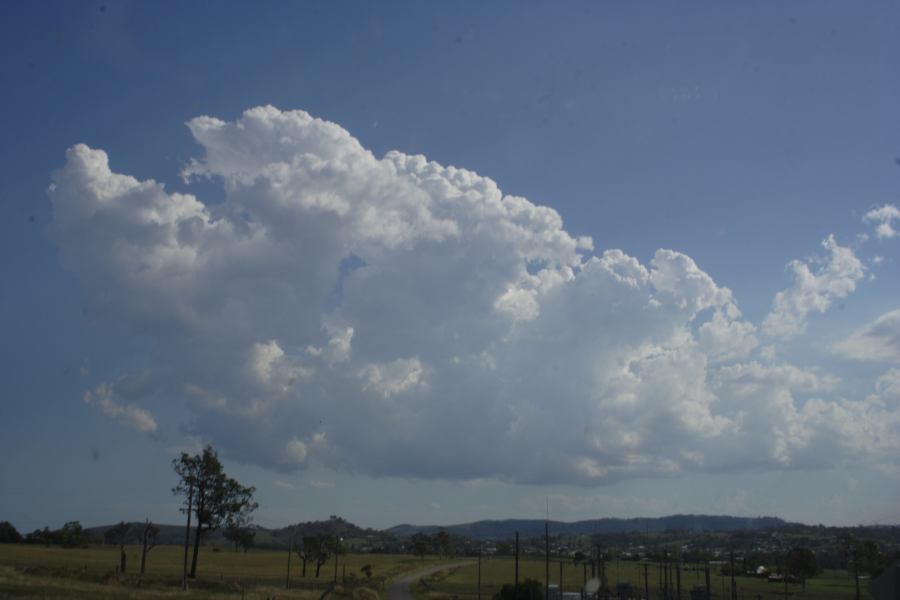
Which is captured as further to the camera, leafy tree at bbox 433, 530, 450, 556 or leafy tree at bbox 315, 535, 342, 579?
leafy tree at bbox 433, 530, 450, 556

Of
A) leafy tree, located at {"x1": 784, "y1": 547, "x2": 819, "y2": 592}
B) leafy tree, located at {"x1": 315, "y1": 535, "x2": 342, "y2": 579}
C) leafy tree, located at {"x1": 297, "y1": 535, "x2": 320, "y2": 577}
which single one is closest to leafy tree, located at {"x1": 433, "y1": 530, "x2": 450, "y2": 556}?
leafy tree, located at {"x1": 315, "y1": 535, "x2": 342, "y2": 579}

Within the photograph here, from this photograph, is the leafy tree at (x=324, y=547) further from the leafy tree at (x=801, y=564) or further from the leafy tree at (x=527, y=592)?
the leafy tree at (x=801, y=564)

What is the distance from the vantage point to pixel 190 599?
4303cm

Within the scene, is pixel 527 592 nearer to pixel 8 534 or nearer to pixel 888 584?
pixel 888 584

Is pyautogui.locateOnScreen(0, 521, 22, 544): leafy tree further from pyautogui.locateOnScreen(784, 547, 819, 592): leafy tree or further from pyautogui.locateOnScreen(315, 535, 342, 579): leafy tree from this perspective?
pyautogui.locateOnScreen(784, 547, 819, 592): leafy tree

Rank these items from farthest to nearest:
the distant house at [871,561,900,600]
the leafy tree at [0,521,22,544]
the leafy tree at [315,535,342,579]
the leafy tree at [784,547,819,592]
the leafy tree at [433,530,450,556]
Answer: the leafy tree at [433,530,450,556], the leafy tree at [0,521,22,544], the leafy tree at [784,547,819,592], the leafy tree at [315,535,342,579], the distant house at [871,561,900,600]

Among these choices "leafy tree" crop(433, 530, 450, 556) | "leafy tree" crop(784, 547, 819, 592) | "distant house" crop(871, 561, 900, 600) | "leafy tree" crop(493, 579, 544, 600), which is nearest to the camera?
"distant house" crop(871, 561, 900, 600)

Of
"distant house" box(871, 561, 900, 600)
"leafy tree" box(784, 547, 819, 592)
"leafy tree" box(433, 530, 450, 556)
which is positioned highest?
"distant house" box(871, 561, 900, 600)

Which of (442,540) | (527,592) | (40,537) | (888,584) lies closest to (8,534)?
(40,537)

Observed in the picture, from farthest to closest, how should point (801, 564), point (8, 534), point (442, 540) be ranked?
point (442, 540) → point (8, 534) → point (801, 564)

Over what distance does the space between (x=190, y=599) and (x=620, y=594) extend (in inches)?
1581

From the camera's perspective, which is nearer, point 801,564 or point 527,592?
point 527,592

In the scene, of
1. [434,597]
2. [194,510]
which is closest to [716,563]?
[434,597]

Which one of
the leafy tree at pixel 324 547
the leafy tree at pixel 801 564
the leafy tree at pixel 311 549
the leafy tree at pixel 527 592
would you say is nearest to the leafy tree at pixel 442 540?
the leafy tree at pixel 324 547
